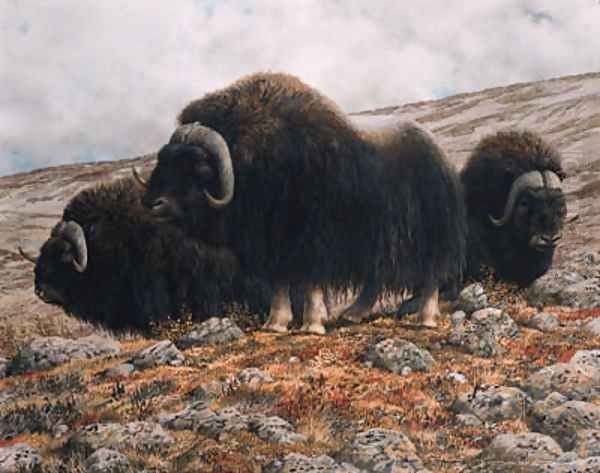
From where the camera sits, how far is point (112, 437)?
4.86 metres

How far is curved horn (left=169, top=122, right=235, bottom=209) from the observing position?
7.96 meters

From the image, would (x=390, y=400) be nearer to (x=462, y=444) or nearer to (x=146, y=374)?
(x=462, y=444)

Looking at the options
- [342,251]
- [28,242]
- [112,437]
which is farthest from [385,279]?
[28,242]

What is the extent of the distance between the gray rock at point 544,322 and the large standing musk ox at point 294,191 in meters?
1.20

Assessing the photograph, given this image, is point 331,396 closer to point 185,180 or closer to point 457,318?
point 185,180

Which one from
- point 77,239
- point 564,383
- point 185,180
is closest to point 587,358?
point 564,383

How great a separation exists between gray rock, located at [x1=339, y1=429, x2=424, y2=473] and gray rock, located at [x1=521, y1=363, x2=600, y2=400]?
1470 mm

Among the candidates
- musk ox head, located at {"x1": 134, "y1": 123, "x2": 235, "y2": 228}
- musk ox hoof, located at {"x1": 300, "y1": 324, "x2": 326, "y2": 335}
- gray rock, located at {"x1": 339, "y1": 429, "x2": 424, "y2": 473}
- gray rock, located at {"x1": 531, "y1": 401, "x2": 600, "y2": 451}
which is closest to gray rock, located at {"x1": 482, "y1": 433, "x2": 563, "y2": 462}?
gray rock, located at {"x1": 531, "y1": 401, "x2": 600, "y2": 451}

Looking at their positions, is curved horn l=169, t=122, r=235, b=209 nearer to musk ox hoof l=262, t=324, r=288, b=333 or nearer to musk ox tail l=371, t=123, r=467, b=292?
musk ox hoof l=262, t=324, r=288, b=333

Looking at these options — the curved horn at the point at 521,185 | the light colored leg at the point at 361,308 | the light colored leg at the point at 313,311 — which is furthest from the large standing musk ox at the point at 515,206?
the light colored leg at the point at 313,311

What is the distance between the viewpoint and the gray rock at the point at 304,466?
4.29 m

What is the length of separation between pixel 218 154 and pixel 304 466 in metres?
4.14

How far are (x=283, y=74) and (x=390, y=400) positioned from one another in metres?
3.91

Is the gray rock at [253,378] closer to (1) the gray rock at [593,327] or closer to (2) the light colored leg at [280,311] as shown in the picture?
(2) the light colored leg at [280,311]
